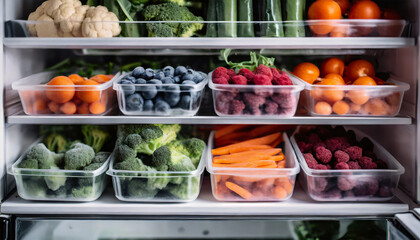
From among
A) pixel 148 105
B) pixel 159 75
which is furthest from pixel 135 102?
pixel 159 75

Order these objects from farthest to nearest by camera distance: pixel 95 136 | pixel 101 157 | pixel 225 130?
pixel 225 130, pixel 95 136, pixel 101 157

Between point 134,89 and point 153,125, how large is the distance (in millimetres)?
255

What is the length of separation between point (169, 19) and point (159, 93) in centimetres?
34

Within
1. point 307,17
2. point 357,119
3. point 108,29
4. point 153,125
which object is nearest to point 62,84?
point 108,29

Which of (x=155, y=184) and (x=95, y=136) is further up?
(x=95, y=136)

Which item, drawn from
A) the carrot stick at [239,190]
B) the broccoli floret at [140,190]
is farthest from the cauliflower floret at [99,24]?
the carrot stick at [239,190]

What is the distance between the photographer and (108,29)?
5.61ft

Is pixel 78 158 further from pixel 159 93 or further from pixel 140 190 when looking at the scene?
pixel 159 93

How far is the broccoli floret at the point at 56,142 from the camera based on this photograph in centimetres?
201

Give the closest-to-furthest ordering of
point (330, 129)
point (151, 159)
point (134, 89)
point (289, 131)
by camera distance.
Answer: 1. point (134, 89)
2. point (151, 159)
3. point (330, 129)
4. point (289, 131)

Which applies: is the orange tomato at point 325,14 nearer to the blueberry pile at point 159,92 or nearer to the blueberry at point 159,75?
the blueberry pile at point 159,92

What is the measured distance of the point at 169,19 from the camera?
67.8 inches

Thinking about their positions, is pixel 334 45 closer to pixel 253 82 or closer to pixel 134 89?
pixel 253 82

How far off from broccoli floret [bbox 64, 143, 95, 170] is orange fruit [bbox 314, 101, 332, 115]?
1.06 m
